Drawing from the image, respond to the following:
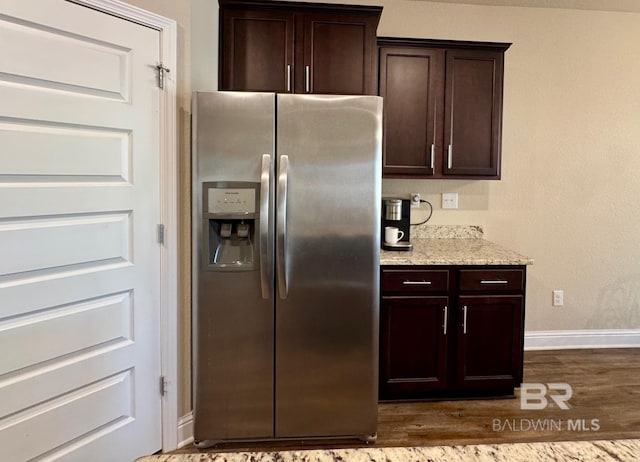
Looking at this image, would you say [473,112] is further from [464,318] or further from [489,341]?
[489,341]

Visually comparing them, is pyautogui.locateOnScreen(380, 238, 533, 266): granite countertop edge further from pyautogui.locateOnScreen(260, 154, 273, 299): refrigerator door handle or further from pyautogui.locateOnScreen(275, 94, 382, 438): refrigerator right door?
pyautogui.locateOnScreen(260, 154, 273, 299): refrigerator door handle

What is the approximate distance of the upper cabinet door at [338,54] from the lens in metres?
2.37

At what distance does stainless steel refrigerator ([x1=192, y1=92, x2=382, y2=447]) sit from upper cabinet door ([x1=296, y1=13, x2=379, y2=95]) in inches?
20.7

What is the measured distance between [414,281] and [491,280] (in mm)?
472

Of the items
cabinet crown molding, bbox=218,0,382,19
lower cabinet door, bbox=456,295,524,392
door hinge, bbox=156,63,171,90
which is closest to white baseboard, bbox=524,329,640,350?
lower cabinet door, bbox=456,295,524,392

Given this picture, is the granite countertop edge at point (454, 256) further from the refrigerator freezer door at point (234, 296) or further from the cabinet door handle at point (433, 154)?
the refrigerator freezer door at point (234, 296)

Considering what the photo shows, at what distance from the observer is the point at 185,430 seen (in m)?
2.12

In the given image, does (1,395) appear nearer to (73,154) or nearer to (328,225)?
(73,154)

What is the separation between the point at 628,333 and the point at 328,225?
9.72 feet

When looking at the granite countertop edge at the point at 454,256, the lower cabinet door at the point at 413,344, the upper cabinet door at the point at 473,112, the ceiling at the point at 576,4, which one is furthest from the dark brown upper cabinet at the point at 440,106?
the lower cabinet door at the point at 413,344

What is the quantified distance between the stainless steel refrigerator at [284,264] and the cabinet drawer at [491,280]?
71 centimetres

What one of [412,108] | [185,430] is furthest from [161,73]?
[185,430]

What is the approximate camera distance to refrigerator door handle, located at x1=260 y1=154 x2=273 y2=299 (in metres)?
1.86

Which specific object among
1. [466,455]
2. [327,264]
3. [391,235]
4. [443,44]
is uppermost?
[443,44]
